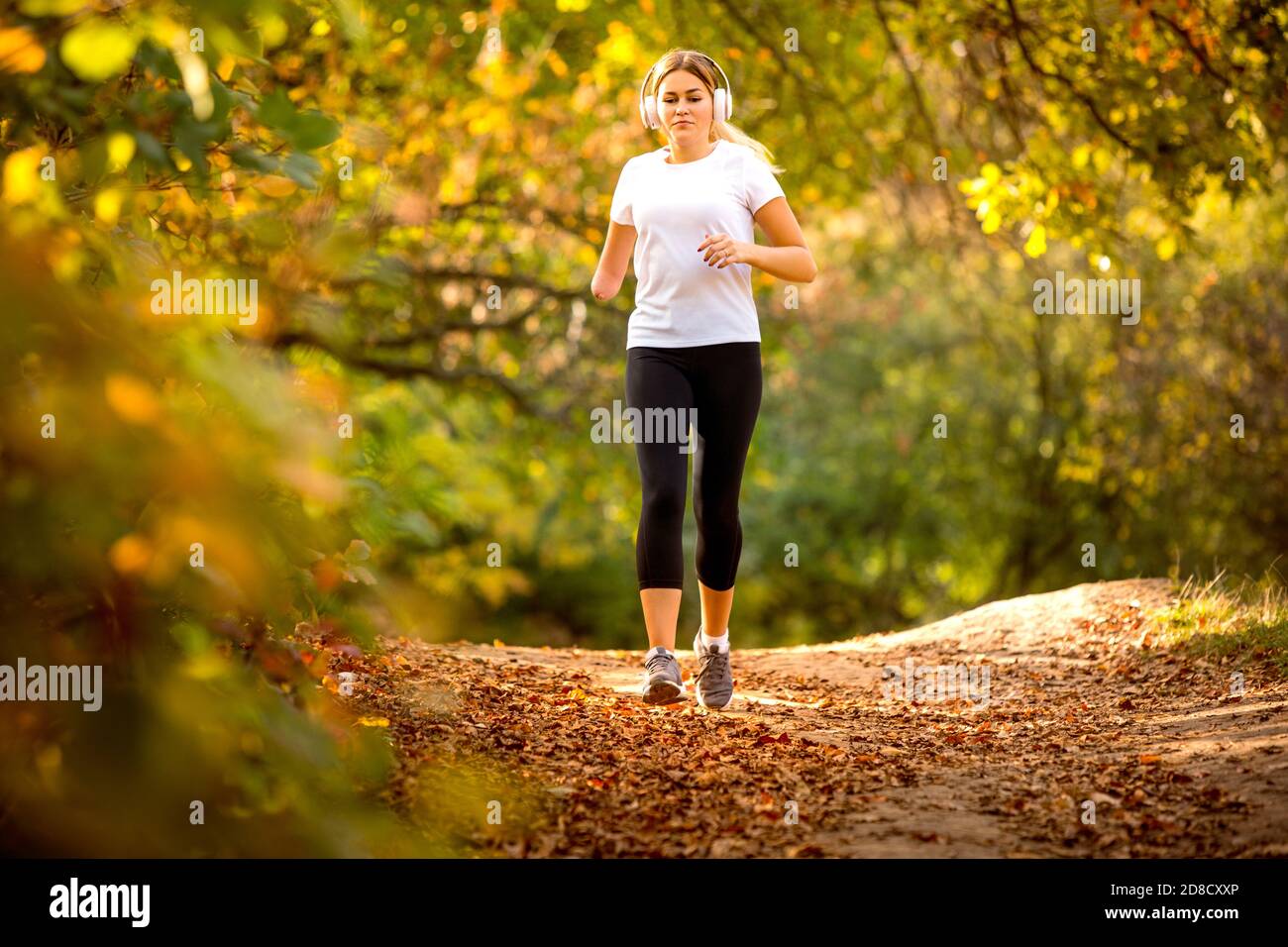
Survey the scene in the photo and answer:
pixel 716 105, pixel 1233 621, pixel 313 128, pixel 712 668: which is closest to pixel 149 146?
pixel 313 128

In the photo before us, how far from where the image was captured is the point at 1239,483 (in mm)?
11602

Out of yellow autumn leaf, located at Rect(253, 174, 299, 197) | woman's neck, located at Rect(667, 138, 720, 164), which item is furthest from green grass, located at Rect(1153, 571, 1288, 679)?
yellow autumn leaf, located at Rect(253, 174, 299, 197)

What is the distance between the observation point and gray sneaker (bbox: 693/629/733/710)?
440 centimetres

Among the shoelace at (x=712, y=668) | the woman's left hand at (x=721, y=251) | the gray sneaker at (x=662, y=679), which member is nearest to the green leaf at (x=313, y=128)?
the woman's left hand at (x=721, y=251)

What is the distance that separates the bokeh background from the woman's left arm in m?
1.13

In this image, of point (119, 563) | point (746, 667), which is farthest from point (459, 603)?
point (119, 563)

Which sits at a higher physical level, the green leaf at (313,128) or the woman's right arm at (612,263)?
the woman's right arm at (612,263)

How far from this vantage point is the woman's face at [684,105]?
430 centimetres

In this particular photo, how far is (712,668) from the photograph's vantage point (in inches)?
174

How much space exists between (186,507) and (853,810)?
2.06 m

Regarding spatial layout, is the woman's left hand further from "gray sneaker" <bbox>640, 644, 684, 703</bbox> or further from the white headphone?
"gray sneaker" <bbox>640, 644, 684, 703</bbox>

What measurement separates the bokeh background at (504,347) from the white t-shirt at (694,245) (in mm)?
967

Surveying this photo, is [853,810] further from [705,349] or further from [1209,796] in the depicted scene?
[705,349]

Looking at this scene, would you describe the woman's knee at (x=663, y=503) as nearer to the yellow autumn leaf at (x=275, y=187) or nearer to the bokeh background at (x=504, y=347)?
the bokeh background at (x=504, y=347)
